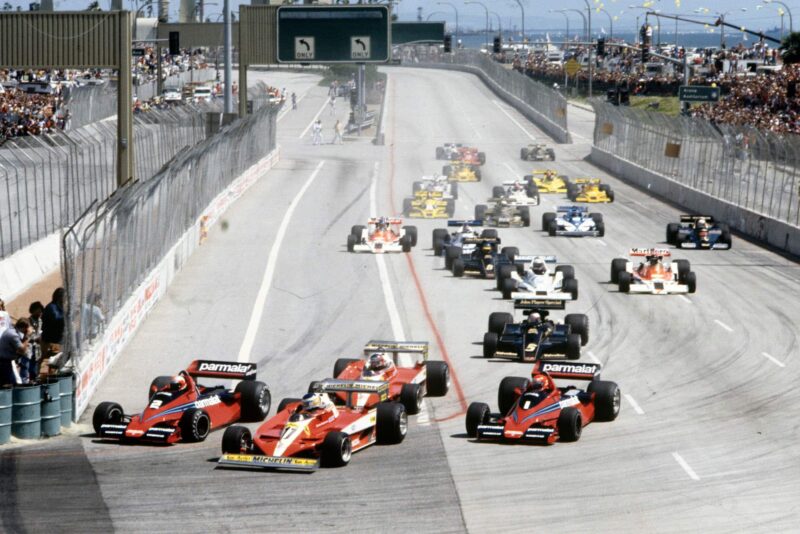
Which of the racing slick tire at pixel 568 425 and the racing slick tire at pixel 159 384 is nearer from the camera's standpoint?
the racing slick tire at pixel 568 425

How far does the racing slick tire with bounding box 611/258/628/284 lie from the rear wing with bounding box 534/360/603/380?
1243cm

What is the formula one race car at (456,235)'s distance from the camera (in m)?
37.8

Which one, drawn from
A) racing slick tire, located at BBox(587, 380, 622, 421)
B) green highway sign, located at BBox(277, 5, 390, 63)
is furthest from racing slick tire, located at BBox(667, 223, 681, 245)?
racing slick tire, located at BBox(587, 380, 622, 421)

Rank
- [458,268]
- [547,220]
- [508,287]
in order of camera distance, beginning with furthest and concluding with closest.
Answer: [547,220] < [458,268] < [508,287]

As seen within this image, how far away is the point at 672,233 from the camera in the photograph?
42344mm

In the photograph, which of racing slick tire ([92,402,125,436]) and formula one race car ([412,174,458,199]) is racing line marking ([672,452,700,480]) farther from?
formula one race car ([412,174,458,199])

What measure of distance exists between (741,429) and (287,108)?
87.4 metres

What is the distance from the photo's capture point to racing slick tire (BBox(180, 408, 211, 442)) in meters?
19.7

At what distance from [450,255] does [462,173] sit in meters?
25.6

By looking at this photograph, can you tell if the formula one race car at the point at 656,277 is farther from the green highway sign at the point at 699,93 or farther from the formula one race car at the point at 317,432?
the green highway sign at the point at 699,93

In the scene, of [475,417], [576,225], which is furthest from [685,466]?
[576,225]

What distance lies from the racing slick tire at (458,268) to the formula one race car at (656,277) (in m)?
3.85

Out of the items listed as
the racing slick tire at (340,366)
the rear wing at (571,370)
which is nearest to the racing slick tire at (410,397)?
the racing slick tire at (340,366)

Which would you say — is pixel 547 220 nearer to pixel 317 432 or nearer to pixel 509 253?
pixel 509 253
